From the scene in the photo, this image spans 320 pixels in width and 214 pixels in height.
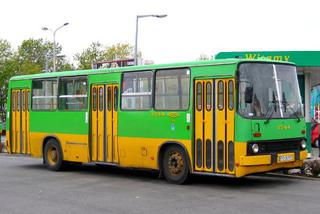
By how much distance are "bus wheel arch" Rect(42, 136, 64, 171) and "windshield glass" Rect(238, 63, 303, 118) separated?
6620mm

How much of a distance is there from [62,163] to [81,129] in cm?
152

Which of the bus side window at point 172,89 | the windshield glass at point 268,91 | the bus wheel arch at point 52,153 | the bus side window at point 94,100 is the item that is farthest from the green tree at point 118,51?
the windshield glass at point 268,91

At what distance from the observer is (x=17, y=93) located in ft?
59.3

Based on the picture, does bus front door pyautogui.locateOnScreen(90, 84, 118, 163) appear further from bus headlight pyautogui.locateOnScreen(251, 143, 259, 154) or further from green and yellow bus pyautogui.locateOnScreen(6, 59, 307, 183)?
bus headlight pyautogui.locateOnScreen(251, 143, 259, 154)

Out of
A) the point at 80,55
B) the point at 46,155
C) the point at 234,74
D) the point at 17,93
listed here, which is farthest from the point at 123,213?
the point at 80,55

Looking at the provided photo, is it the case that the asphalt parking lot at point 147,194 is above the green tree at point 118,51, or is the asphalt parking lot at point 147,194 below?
below

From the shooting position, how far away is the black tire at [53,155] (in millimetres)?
16422

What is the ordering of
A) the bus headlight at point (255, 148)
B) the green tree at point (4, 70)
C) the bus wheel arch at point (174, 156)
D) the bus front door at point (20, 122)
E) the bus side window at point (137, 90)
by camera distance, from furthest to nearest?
1. the green tree at point (4, 70)
2. the bus front door at point (20, 122)
3. the bus side window at point (137, 90)
4. the bus wheel arch at point (174, 156)
5. the bus headlight at point (255, 148)

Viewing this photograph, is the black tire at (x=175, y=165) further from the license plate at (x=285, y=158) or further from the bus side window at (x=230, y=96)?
the license plate at (x=285, y=158)

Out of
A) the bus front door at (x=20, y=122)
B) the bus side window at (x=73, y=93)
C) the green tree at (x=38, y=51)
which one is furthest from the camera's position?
the green tree at (x=38, y=51)

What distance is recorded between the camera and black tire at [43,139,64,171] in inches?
647

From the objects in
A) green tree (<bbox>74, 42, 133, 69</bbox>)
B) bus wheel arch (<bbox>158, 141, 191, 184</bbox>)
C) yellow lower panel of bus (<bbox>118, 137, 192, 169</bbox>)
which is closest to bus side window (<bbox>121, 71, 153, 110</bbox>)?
yellow lower panel of bus (<bbox>118, 137, 192, 169</bbox>)

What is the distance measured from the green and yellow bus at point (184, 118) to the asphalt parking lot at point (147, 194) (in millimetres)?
502

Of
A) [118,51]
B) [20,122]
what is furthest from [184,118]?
[118,51]
